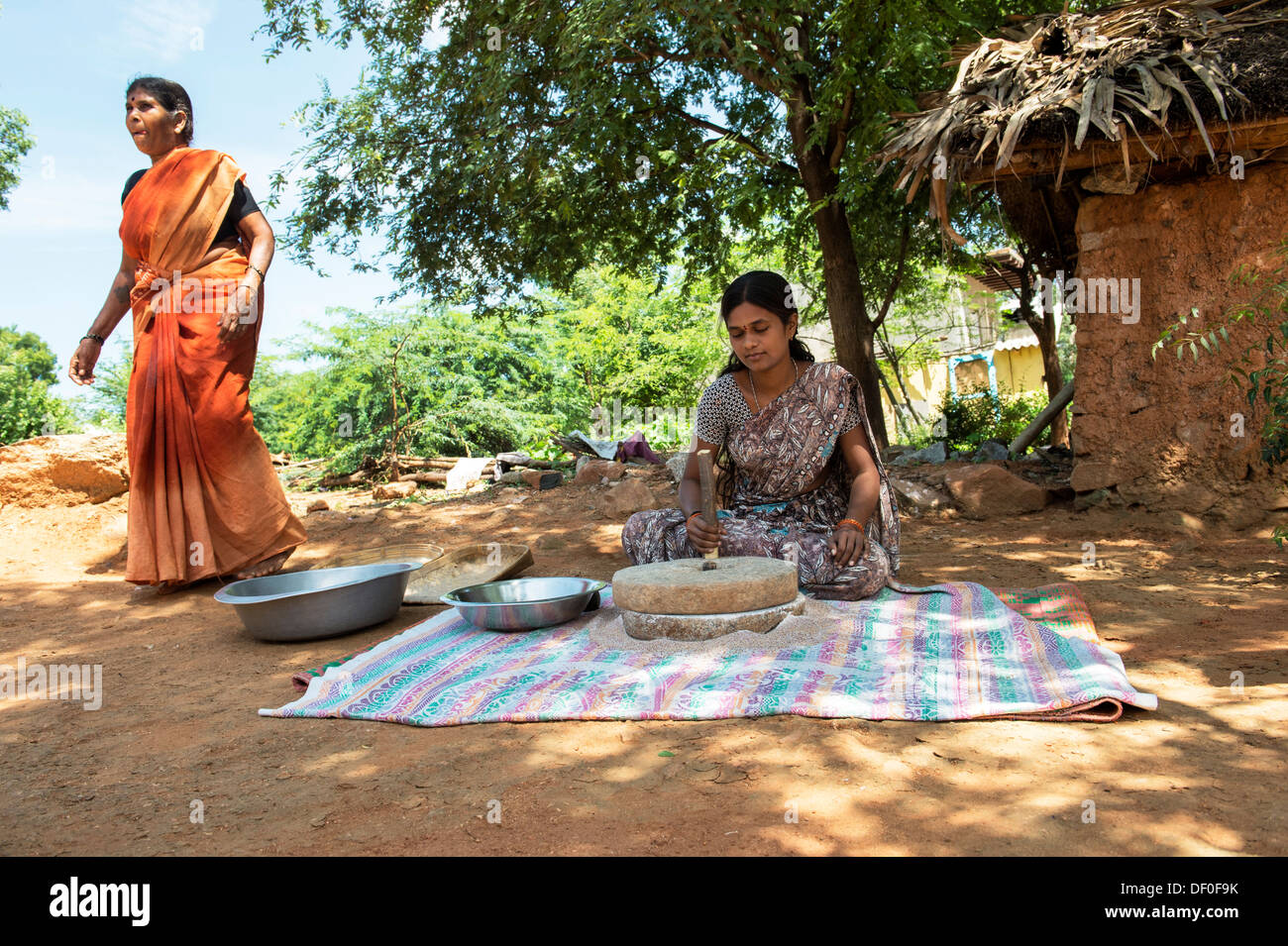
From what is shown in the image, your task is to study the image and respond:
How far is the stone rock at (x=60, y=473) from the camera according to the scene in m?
6.04

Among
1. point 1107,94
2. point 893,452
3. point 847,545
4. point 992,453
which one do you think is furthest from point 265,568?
point 992,453

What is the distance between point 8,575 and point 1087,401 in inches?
250

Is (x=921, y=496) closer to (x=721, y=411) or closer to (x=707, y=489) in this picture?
(x=721, y=411)

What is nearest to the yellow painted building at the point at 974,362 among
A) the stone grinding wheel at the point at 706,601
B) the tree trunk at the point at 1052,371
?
the tree trunk at the point at 1052,371

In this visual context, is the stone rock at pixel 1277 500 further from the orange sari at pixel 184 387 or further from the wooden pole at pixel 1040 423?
the orange sari at pixel 184 387

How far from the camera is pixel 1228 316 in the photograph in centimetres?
345

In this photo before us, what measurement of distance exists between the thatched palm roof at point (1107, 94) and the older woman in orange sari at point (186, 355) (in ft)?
A: 11.7

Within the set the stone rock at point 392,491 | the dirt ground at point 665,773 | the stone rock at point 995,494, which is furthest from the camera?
the stone rock at point 392,491

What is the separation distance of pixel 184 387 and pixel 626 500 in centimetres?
290

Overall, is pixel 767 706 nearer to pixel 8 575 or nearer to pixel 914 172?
pixel 914 172

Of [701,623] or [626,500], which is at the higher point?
[626,500]

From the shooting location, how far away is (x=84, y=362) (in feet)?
14.3

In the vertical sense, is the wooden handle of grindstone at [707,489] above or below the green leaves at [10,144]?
below

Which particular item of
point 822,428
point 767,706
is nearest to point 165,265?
point 822,428
